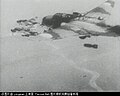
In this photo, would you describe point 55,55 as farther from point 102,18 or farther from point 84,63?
point 102,18

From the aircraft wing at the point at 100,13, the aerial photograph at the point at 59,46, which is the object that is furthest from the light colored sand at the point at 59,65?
the aircraft wing at the point at 100,13

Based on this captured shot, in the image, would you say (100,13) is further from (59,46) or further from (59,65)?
(59,65)

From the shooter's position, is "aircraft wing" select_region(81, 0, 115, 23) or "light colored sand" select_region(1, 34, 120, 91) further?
"aircraft wing" select_region(81, 0, 115, 23)

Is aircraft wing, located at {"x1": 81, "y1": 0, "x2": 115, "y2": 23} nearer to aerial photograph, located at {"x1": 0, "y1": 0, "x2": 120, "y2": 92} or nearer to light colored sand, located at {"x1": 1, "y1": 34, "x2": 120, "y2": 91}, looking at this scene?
aerial photograph, located at {"x1": 0, "y1": 0, "x2": 120, "y2": 92}

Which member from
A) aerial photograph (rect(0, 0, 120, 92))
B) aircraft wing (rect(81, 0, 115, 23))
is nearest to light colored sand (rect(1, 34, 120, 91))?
aerial photograph (rect(0, 0, 120, 92))

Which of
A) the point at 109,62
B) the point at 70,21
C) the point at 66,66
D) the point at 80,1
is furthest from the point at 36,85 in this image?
the point at 80,1

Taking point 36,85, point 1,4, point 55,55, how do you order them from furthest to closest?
point 1,4, point 55,55, point 36,85

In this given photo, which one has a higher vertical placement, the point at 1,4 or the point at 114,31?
the point at 1,4

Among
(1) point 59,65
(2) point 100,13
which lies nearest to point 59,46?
(1) point 59,65

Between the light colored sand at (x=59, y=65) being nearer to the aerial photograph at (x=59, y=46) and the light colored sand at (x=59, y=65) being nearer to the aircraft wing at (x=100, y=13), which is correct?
the aerial photograph at (x=59, y=46)
